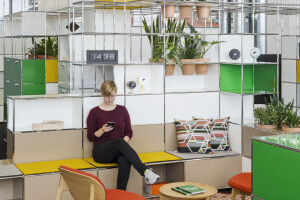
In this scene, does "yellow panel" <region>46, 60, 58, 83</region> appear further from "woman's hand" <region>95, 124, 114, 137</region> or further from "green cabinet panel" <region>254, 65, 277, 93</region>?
"green cabinet panel" <region>254, 65, 277, 93</region>

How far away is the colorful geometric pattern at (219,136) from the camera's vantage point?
6430 millimetres

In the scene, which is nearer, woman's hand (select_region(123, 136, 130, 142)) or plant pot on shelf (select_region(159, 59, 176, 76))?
woman's hand (select_region(123, 136, 130, 142))

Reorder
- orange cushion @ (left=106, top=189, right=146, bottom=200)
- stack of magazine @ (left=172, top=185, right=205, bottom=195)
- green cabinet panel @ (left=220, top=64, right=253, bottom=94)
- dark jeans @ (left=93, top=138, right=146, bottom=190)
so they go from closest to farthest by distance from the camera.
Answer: orange cushion @ (left=106, top=189, right=146, bottom=200)
stack of magazine @ (left=172, top=185, right=205, bottom=195)
dark jeans @ (left=93, top=138, right=146, bottom=190)
green cabinet panel @ (left=220, top=64, right=253, bottom=94)

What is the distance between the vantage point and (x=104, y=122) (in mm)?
5844

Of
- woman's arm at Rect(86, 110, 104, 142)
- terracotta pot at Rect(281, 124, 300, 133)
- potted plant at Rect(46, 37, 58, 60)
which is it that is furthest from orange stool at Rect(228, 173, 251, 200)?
potted plant at Rect(46, 37, 58, 60)

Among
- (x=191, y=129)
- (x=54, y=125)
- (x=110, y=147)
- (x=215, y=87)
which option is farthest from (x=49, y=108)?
(x=215, y=87)

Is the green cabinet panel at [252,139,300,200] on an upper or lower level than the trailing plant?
lower

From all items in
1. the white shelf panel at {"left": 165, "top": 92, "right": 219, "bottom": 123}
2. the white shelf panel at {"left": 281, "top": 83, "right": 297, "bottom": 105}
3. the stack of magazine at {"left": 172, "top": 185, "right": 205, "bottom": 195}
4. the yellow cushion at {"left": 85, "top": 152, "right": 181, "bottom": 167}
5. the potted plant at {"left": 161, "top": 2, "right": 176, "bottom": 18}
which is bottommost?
the stack of magazine at {"left": 172, "top": 185, "right": 205, "bottom": 195}

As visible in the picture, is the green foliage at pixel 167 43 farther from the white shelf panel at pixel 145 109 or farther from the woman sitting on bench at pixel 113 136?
the woman sitting on bench at pixel 113 136

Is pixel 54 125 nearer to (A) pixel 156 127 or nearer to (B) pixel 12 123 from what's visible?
(B) pixel 12 123

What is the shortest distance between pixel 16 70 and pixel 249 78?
4813 millimetres

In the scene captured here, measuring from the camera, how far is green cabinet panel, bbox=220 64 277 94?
253 inches

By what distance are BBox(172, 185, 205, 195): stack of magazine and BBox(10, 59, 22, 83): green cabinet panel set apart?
5.15 m

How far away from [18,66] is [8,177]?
15.1 ft
